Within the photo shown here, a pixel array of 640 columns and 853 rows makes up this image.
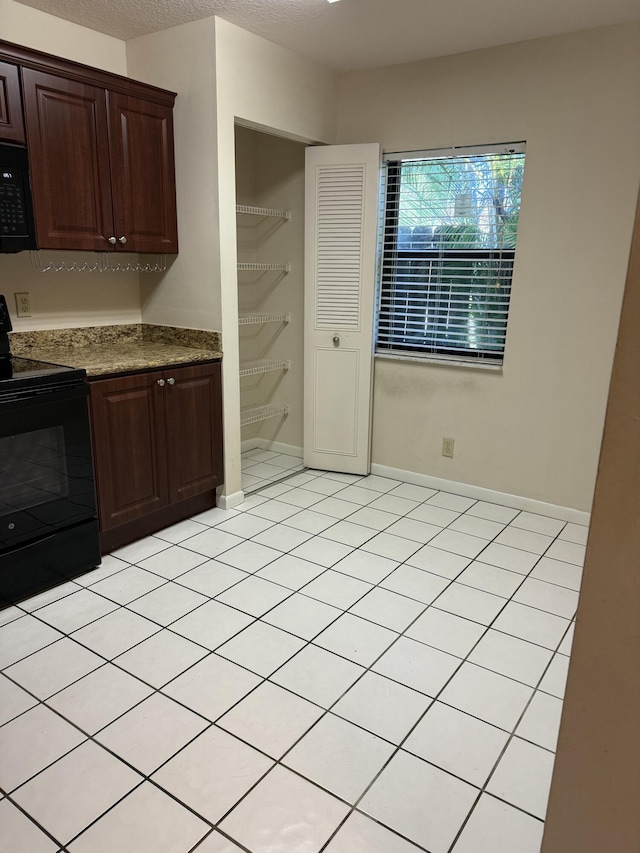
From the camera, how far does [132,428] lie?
2.85 meters

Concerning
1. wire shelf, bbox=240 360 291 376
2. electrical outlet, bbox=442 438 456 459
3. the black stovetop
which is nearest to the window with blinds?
electrical outlet, bbox=442 438 456 459

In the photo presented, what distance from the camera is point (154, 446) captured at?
117 inches

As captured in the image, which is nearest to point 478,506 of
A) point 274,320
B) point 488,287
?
point 488,287

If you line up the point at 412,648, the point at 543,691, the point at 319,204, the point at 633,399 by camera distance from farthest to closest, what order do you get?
the point at 319,204 → the point at 412,648 → the point at 543,691 → the point at 633,399

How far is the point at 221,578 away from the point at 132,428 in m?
0.84

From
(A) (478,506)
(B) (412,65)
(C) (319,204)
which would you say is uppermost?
(B) (412,65)

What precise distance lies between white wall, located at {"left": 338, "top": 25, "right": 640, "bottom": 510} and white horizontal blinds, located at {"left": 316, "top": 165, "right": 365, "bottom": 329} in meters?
0.33

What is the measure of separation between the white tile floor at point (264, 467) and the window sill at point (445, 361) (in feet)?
3.33

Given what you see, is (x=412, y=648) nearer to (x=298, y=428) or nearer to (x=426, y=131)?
(x=298, y=428)

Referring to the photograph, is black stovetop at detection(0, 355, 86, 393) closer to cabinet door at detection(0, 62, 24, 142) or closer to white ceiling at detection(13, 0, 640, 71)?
cabinet door at detection(0, 62, 24, 142)

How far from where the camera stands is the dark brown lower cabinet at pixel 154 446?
2752 mm

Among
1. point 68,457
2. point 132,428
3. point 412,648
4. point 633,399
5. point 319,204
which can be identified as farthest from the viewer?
point 319,204

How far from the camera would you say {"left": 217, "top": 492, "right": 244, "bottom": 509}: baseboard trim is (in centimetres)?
344

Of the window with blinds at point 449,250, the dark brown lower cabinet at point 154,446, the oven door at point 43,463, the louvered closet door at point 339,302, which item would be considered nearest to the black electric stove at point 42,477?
the oven door at point 43,463
